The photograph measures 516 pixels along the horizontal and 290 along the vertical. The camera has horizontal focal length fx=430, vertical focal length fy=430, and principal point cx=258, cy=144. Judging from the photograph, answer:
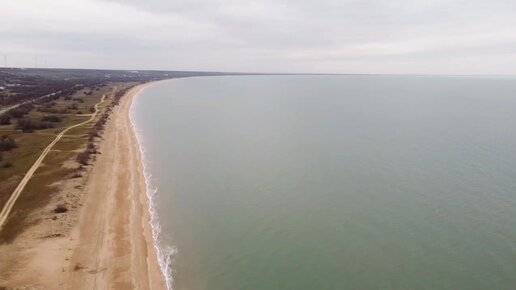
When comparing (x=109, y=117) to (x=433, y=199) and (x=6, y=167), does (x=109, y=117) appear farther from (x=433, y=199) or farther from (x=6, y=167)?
(x=433, y=199)

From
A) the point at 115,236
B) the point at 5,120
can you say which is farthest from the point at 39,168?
the point at 5,120

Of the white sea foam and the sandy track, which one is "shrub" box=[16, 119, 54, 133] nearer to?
the sandy track

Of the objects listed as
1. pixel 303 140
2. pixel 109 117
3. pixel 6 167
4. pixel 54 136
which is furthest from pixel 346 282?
pixel 109 117

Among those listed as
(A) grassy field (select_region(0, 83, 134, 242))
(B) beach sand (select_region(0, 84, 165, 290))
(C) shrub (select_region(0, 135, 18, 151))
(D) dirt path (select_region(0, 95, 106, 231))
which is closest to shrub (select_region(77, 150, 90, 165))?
(A) grassy field (select_region(0, 83, 134, 242))

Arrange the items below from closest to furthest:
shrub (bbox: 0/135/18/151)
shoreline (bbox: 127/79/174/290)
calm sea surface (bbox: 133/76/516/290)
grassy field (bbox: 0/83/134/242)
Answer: shoreline (bbox: 127/79/174/290)
calm sea surface (bbox: 133/76/516/290)
grassy field (bbox: 0/83/134/242)
shrub (bbox: 0/135/18/151)

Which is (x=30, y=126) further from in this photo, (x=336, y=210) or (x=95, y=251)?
(x=336, y=210)

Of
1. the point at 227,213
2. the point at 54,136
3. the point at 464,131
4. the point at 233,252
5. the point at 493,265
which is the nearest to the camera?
the point at 493,265

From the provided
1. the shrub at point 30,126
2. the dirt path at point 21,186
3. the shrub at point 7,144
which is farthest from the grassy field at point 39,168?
the shrub at point 30,126

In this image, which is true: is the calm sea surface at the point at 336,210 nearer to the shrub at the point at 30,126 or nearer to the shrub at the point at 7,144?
the shrub at the point at 7,144
